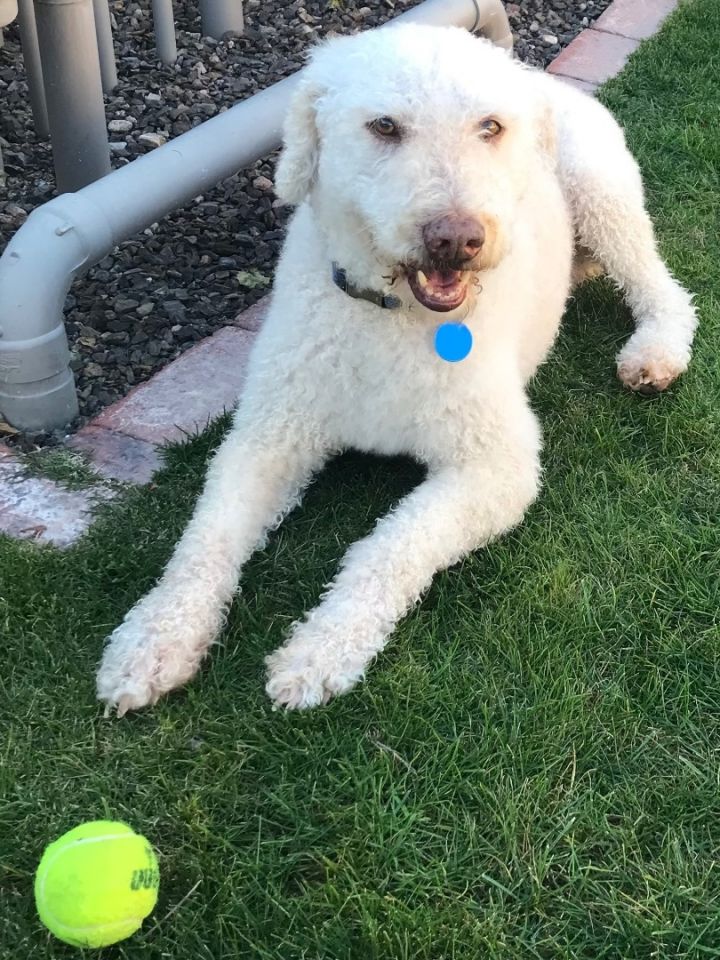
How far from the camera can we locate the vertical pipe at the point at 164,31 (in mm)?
4648

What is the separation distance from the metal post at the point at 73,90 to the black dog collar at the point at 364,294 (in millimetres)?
1671

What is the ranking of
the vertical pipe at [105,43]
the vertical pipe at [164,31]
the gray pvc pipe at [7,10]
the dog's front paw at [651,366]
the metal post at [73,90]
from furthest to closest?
1. the vertical pipe at [164,31]
2. the vertical pipe at [105,43]
3. the metal post at [73,90]
4. the gray pvc pipe at [7,10]
5. the dog's front paw at [651,366]

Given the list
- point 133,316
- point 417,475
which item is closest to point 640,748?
point 417,475

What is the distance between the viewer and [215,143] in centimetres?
325

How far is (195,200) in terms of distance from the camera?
4125 mm

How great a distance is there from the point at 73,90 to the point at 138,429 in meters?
1.37

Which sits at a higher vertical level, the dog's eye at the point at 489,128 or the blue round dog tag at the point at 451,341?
the dog's eye at the point at 489,128

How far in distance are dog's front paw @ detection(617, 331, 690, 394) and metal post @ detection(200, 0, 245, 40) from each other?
3193 millimetres

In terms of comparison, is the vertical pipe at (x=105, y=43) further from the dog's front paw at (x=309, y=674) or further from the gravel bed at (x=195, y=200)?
the dog's front paw at (x=309, y=674)

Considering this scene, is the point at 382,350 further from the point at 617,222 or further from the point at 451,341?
the point at 617,222

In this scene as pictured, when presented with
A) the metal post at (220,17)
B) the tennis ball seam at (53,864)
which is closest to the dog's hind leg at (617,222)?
the tennis ball seam at (53,864)

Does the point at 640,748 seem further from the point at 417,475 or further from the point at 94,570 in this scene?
the point at 94,570

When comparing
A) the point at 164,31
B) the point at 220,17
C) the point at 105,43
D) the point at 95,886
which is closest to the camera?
the point at 95,886

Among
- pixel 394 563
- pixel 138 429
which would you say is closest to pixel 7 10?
pixel 138 429
